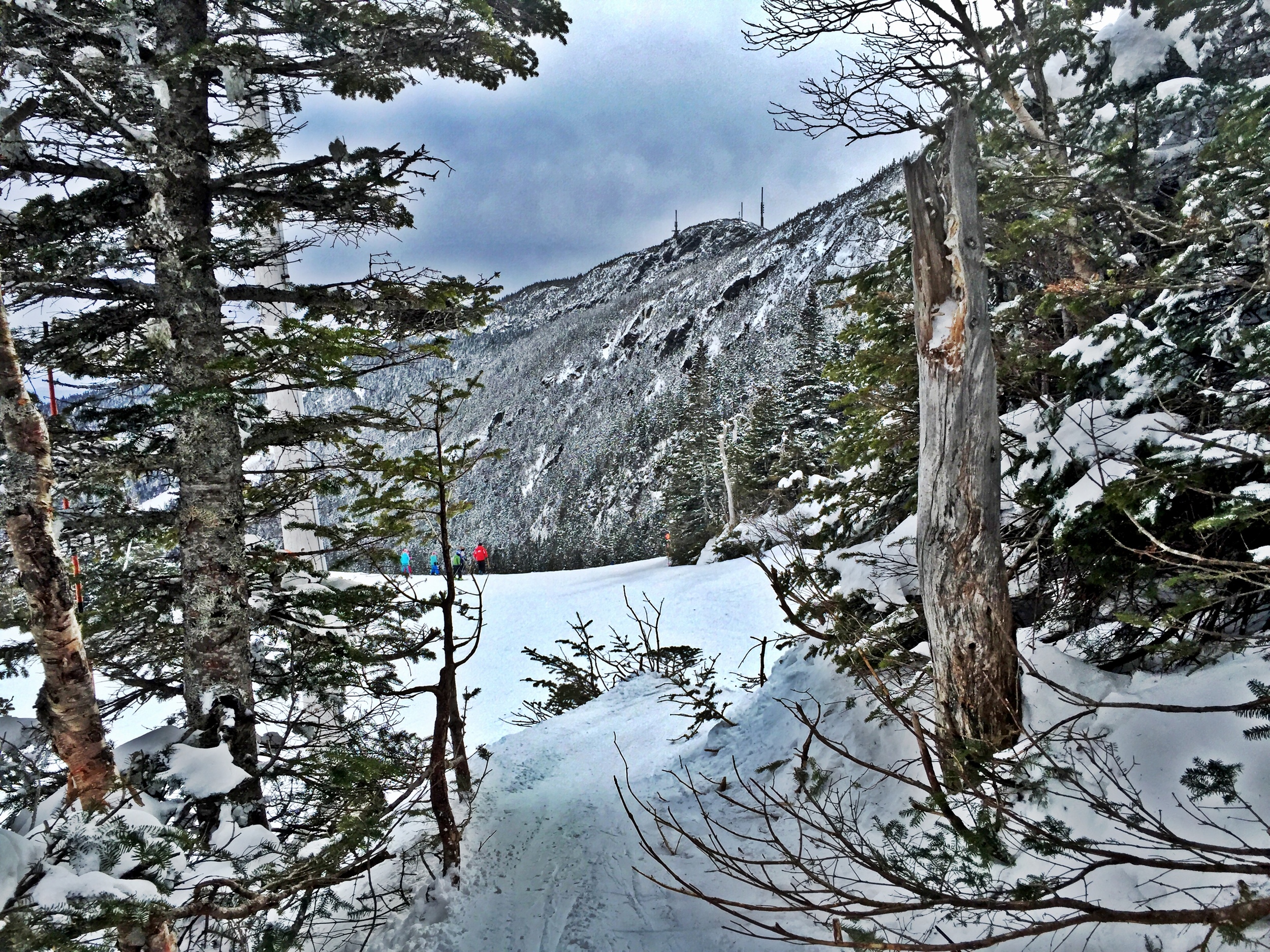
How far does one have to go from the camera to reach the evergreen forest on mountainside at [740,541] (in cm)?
252

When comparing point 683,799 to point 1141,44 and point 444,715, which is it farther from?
point 1141,44

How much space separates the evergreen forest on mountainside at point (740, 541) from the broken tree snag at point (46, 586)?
0.01 meters

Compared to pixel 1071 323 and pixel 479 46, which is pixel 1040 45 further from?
pixel 479 46

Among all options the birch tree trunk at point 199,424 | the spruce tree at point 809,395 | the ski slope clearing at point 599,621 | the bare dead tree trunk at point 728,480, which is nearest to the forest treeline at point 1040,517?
the birch tree trunk at point 199,424

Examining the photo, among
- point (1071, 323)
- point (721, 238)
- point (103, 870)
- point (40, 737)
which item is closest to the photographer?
point (103, 870)

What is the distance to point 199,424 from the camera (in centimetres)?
445

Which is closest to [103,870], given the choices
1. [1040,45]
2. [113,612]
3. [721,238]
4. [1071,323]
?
[113,612]

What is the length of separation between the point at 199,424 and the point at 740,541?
13.3 feet

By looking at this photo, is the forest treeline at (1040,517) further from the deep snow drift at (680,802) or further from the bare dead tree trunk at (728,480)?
the bare dead tree trunk at (728,480)

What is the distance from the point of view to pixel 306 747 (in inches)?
149

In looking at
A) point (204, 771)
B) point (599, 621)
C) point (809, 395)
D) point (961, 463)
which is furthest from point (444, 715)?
point (809, 395)

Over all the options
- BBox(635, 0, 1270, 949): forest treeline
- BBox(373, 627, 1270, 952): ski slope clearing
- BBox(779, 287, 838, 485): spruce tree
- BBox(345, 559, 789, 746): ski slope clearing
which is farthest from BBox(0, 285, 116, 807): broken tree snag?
Answer: BBox(779, 287, 838, 485): spruce tree

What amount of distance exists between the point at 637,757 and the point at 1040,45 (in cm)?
760

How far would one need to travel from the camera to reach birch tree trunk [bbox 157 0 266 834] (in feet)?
14.0
